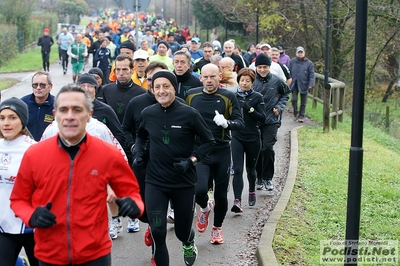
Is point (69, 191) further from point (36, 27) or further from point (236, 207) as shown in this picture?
point (36, 27)

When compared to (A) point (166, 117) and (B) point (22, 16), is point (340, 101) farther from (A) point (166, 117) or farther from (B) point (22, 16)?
(B) point (22, 16)

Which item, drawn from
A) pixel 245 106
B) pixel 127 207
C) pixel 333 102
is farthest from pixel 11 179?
pixel 333 102

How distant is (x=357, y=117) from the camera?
4.98 metres

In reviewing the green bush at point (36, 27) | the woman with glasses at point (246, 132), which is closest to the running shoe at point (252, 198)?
the woman with glasses at point (246, 132)

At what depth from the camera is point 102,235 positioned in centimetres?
444

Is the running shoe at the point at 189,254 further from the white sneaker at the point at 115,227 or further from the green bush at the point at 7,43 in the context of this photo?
the green bush at the point at 7,43

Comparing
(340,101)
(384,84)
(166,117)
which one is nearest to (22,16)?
(384,84)

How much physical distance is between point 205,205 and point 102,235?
12.3ft

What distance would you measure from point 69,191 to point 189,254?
3040 millimetres

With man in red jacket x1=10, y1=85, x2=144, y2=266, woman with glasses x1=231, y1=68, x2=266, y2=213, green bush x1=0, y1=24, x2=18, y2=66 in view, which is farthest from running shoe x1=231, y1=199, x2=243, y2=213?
green bush x1=0, y1=24, x2=18, y2=66

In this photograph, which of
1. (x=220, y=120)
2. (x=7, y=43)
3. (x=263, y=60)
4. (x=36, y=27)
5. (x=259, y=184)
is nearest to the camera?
(x=220, y=120)

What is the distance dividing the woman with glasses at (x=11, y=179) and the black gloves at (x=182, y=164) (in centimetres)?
142

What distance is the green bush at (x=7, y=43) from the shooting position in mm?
37938

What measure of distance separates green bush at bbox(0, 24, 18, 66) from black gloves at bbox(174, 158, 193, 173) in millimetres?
32649
